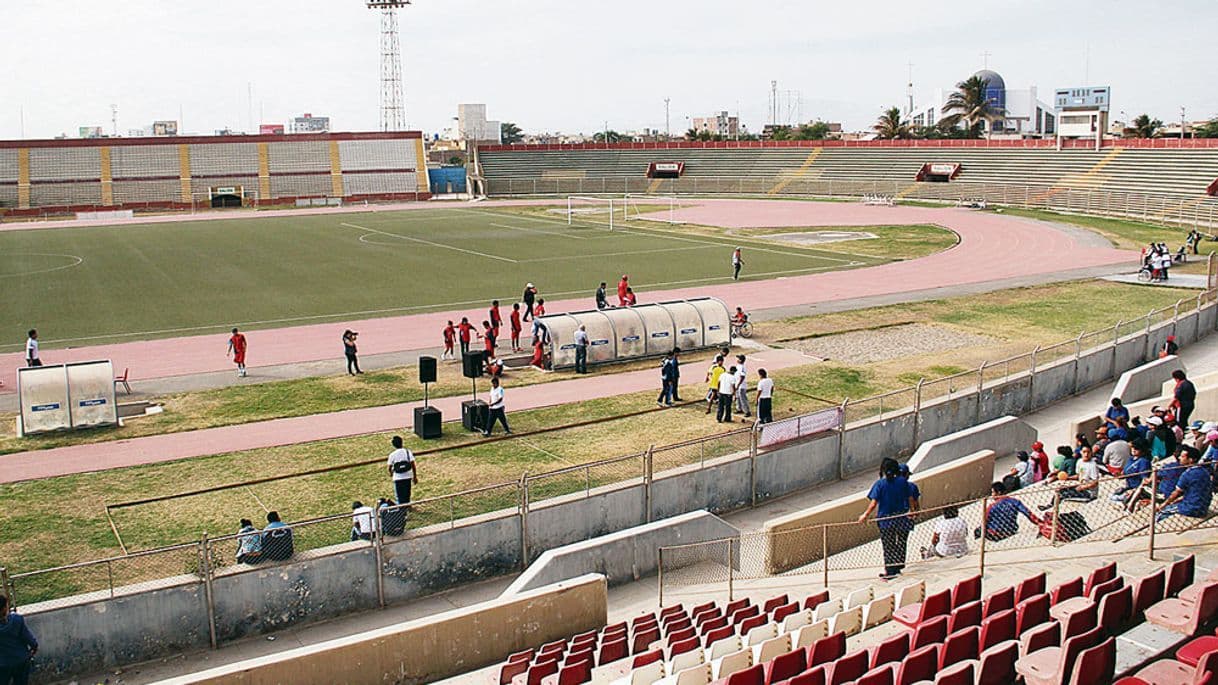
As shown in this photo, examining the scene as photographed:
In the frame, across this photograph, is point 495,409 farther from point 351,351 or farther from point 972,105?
point 972,105

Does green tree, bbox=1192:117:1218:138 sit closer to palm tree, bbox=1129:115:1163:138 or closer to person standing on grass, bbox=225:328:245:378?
palm tree, bbox=1129:115:1163:138

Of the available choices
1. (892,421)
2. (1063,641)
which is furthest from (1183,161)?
(1063,641)

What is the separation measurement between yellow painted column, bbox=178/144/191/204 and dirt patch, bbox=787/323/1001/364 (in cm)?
8089

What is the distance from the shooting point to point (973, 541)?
14844mm

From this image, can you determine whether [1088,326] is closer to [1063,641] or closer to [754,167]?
[1063,641]

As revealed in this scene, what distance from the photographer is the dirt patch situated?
3073 centimetres

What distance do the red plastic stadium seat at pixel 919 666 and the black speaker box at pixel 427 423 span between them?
14426 mm

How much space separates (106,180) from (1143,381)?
9442 centimetres

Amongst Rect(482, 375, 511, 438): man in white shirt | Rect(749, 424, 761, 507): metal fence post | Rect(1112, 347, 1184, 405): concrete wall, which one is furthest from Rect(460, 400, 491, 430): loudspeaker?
Rect(1112, 347, 1184, 405): concrete wall

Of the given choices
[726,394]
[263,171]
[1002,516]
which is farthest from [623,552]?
[263,171]

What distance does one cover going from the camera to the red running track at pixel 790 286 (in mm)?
32000

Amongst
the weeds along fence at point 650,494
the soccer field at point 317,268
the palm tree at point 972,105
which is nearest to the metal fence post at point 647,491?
the weeds along fence at point 650,494

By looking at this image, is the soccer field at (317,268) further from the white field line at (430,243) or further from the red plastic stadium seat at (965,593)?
the red plastic stadium seat at (965,593)

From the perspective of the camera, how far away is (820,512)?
54.2 ft
